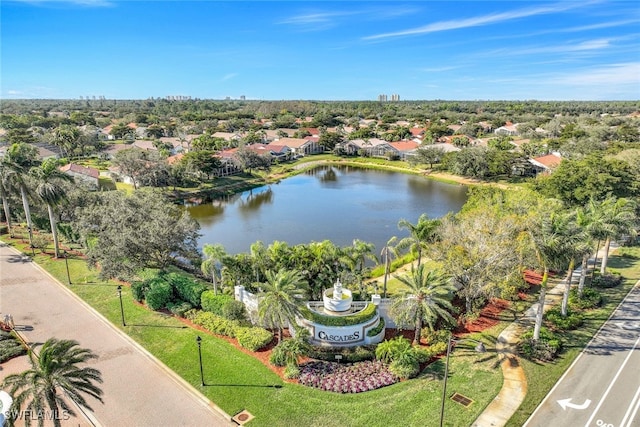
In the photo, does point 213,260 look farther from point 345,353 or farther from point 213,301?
point 345,353

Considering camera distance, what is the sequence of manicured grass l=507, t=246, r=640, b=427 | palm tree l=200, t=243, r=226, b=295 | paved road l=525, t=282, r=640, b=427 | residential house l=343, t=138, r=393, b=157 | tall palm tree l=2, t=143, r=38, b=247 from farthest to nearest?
residential house l=343, t=138, r=393, b=157 < tall palm tree l=2, t=143, r=38, b=247 < palm tree l=200, t=243, r=226, b=295 < manicured grass l=507, t=246, r=640, b=427 < paved road l=525, t=282, r=640, b=427

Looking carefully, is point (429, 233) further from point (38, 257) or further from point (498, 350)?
point (38, 257)

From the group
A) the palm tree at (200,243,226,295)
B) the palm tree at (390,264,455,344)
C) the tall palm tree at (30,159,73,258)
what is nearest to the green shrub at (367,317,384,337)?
the palm tree at (390,264,455,344)

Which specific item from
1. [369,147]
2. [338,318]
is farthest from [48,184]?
[369,147]

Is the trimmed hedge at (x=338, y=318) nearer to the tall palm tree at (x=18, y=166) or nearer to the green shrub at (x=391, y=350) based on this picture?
the green shrub at (x=391, y=350)

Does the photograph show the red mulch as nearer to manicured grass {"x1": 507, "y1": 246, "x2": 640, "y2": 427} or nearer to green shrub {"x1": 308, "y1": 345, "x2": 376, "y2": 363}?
manicured grass {"x1": 507, "y1": 246, "x2": 640, "y2": 427}

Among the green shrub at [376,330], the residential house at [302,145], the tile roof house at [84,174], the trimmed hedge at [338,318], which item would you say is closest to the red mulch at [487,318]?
the green shrub at [376,330]

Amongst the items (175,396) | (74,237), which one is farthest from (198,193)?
(175,396)
